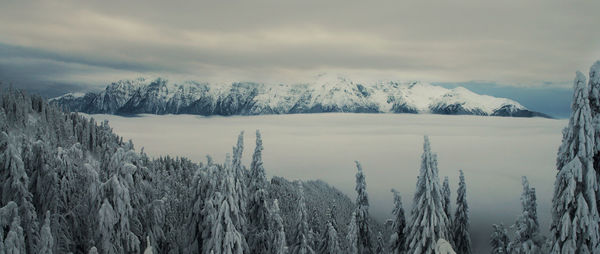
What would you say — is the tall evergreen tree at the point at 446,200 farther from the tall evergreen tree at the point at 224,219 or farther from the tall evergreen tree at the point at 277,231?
the tall evergreen tree at the point at 224,219

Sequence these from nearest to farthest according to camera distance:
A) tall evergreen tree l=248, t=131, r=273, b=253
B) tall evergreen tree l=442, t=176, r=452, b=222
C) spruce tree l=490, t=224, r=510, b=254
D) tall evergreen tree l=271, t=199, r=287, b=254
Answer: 1. tall evergreen tree l=442, t=176, r=452, b=222
2. spruce tree l=490, t=224, r=510, b=254
3. tall evergreen tree l=271, t=199, r=287, b=254
4. tall evergreen tree l=248, t=131, r=273, b=253

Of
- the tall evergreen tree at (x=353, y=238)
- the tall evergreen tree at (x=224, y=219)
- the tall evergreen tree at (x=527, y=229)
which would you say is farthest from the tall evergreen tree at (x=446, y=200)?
the tall evergreen tree at (x=224, y=219)

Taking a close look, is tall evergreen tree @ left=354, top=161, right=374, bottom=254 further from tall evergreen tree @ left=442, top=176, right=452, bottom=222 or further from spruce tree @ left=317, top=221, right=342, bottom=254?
tall evergreen tree @ left=442, top=176, right=452, bottom=222

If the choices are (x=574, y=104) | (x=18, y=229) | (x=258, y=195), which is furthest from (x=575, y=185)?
(x=18, y=229)

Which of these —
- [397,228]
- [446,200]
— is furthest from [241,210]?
[446,200]

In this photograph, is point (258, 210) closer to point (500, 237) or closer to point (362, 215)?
point (362, 215)

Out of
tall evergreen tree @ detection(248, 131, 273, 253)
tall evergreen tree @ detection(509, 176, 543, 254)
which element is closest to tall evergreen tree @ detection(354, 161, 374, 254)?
tall evergreen tree @ detection(248, 131, 273, 253)
